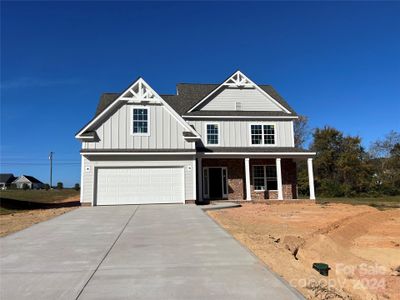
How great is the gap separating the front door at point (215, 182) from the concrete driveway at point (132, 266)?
12.2m

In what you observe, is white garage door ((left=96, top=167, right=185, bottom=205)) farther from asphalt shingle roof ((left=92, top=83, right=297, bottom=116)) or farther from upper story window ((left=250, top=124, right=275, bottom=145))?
upper story window ((left=250, top=124, right=275, bottom=145))

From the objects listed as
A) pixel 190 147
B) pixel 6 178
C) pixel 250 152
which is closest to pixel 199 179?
pixel 190 147

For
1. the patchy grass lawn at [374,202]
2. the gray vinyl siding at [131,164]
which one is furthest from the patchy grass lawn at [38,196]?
the patchy grass lawn at [374,202]

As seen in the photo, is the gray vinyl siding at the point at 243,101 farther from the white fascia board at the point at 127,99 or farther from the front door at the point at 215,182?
the front door at the point at 215,182

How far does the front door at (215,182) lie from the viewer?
2252 cm

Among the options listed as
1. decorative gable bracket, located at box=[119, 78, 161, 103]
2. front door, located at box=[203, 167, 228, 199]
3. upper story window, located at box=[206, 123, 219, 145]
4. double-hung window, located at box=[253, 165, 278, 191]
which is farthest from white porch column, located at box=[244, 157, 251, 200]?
decorative gable bracket, located at box=[119, 78, 161, 103]

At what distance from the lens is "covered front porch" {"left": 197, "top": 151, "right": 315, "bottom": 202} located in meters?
21.7

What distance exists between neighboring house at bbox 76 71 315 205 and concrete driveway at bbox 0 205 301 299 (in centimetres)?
873

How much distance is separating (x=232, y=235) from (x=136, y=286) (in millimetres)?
4631

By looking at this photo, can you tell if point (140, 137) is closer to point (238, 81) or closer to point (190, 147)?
point (190, 147)

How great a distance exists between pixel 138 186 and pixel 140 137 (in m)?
2.73

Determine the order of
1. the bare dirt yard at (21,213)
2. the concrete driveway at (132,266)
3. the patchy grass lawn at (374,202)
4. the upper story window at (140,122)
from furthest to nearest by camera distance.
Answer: the patchy grass lawn at (374,202), the upper story window at (140,122), the bare dirt yard at (21,213), the concrete driveway at (132,266)

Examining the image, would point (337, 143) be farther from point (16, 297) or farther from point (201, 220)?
point (16, 297)

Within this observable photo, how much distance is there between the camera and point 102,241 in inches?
336
